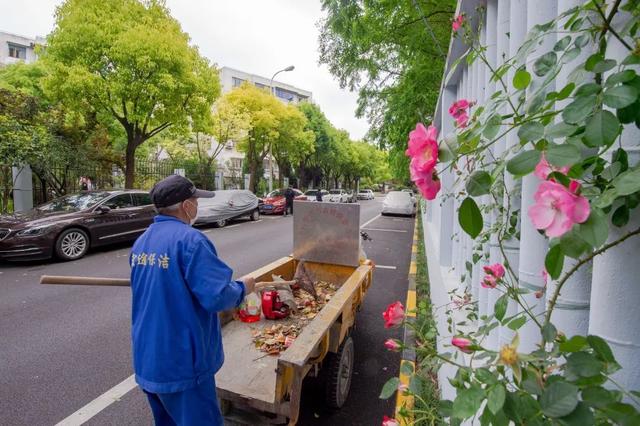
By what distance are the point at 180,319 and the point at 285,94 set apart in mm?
54299

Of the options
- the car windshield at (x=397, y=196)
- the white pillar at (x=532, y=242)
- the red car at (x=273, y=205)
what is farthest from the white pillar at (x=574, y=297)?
the car windshield at (x=397, y=196)

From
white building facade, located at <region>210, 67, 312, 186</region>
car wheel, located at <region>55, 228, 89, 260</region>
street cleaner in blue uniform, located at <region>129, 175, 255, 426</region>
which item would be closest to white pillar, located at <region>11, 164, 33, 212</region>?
car wheel, located at <region>55, 228, 89, 260</region>

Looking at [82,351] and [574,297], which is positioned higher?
[574,297]

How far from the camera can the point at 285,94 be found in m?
53.2

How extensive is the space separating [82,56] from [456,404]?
14.4m

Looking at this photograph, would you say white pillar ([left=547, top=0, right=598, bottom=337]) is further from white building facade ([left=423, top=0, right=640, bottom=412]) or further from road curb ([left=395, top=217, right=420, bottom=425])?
road curb ([left=395, top=217, right=420, bottom=425])

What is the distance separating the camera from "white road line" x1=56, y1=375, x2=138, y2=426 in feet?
9.88

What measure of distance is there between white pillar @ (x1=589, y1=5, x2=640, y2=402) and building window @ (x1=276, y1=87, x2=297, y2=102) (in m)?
54.3

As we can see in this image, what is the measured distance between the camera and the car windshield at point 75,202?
8.94 m

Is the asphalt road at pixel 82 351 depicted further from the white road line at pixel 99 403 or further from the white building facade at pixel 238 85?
the white building facade at pixel 238 85

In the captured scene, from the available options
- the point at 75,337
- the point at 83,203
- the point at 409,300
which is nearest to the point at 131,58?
the point at 83,203

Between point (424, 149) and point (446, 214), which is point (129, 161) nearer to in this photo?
point (446, 214)

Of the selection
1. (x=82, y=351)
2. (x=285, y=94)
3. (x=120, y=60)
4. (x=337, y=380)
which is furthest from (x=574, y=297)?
(x=285, y=94)

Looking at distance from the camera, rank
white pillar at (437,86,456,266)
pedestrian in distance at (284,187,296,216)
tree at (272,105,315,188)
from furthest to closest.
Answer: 1. tree at (272,105,315,188)
2. pedestrian in distance at (284,187,296,216)
3. white pillar at (437,86,456,266)
